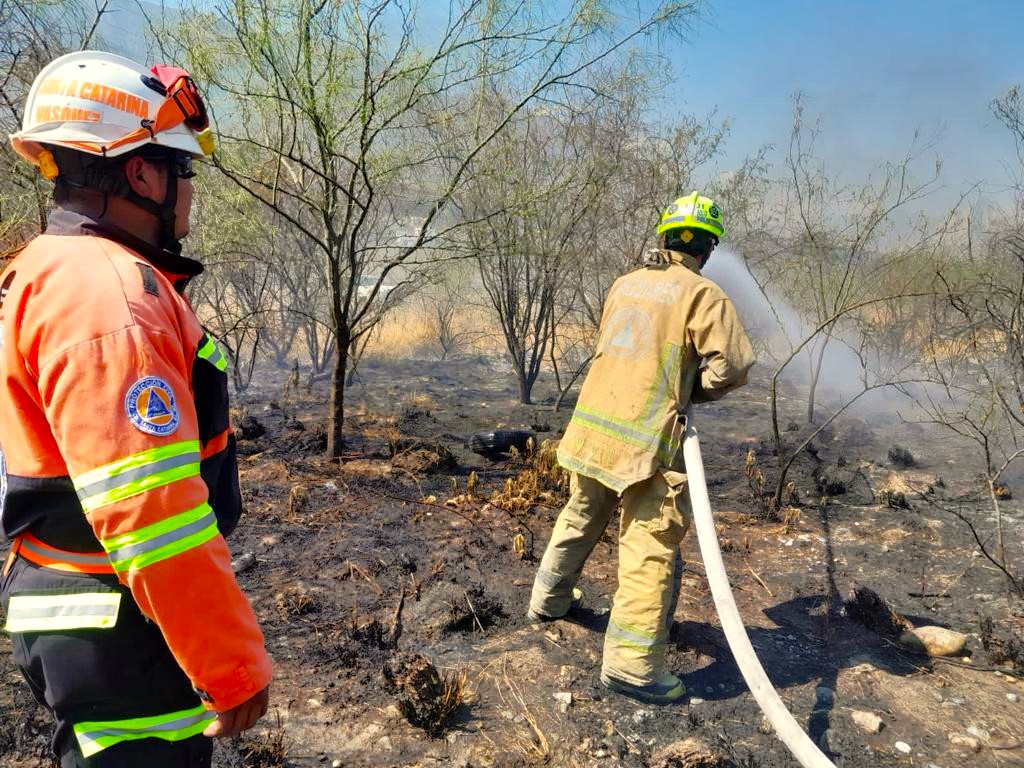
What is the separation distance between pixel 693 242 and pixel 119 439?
278 centimetres

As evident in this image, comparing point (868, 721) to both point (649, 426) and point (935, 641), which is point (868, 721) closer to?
point (935, 641)

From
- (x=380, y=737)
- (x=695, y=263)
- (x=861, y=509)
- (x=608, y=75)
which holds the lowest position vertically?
(x=380, y=737)

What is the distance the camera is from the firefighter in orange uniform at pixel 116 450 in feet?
3.67

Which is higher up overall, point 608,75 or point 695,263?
point 608,75

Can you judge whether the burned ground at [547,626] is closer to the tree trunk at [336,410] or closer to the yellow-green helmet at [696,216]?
the tree trunk at [336,410]

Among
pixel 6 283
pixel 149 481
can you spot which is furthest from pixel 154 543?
pixel 6 283

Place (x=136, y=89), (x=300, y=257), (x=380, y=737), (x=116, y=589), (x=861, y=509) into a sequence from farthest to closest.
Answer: (x=300, y=257) < (x=861, y=509) < (x=380, y=737) < (x=136, y=89) < (x=116, y=589)

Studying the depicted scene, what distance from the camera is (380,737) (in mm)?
2580

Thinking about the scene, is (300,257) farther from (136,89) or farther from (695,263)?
(136,89)

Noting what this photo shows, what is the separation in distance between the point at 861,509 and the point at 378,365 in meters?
9.17

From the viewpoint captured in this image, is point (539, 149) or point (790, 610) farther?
point (539, 149)

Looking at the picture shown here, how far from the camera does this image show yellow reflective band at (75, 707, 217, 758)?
1.30 m

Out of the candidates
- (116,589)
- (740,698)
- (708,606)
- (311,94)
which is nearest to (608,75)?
(311,94)

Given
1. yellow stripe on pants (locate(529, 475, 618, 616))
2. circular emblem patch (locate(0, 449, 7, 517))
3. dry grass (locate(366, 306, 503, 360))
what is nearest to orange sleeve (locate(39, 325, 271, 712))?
circular emblem patch (locate(0, 449, 7, 517))
